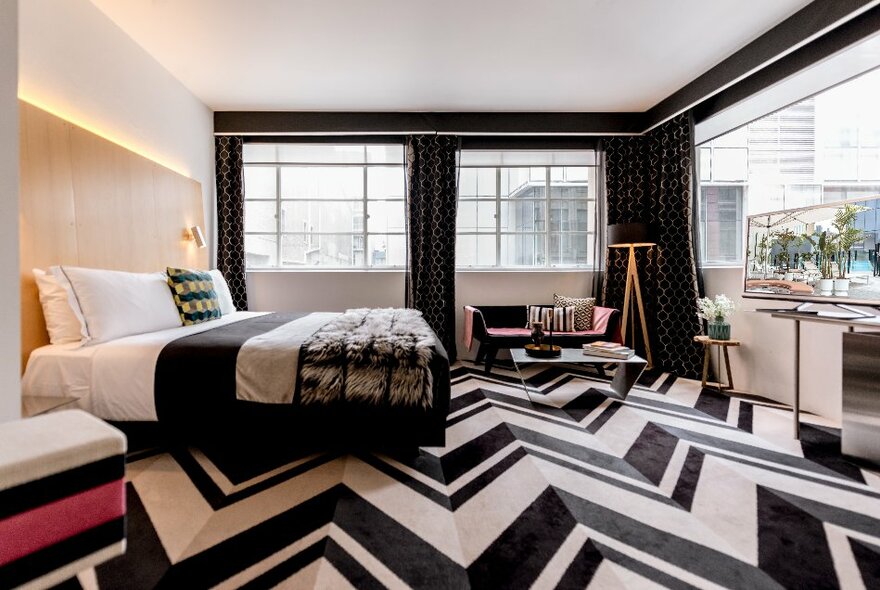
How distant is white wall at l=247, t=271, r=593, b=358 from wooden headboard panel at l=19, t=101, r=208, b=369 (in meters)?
1.15

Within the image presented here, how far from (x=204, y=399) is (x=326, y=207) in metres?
3.31

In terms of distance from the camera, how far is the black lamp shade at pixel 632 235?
4.09m

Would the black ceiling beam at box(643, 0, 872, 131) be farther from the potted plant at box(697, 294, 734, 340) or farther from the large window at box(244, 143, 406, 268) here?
the large window at box(244, 143, 406, 268)

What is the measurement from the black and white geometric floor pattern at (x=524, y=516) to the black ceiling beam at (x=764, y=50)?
2.70 m

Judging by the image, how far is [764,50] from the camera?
3070 millimetres

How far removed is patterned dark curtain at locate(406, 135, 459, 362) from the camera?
4648 mm

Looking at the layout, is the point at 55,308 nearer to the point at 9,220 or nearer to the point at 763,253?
the point at 9,220

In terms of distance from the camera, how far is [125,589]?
130 centimetres

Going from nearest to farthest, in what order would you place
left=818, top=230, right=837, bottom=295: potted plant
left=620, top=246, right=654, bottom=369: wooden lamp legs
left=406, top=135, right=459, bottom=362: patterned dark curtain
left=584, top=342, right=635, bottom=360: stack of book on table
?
1. left=818, top=230, right=837, bottom=295: potted plant
2. left=584, top=342, right=635, bottom=360: stack of book on table
3. left=620, top=246, right=654, bottom=369: wooden lamp legs
4. left=406, top=135, right=459, bottom=362: patterned dark curtain

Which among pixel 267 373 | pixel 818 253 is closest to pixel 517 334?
pixel 818 253

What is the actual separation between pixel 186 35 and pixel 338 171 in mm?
2052

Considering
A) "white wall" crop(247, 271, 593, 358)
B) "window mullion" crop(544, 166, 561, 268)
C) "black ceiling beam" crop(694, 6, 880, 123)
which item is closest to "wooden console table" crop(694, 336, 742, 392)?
"white wall" crop(247, 271, 593, 358)

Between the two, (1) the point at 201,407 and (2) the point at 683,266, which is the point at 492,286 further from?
(1) the point at 201,407

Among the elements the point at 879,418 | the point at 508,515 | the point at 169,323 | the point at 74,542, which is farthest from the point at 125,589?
the point at 879,418
